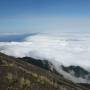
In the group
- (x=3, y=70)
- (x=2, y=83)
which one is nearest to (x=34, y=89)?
(x=2, y=83)

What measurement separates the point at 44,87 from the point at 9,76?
100 inches

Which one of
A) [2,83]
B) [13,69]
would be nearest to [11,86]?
[2,83]

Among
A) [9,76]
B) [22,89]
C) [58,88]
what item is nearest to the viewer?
[22,89]

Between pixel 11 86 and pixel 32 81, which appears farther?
pixel 32 81

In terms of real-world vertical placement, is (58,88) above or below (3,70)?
below

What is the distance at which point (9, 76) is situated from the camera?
1844 cm

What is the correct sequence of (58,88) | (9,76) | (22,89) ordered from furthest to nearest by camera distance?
(58,88), (9,76), (22,89)

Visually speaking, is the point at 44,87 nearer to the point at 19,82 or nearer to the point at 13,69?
the point at 19,82

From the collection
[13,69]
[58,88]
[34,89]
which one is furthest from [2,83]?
[58,88]

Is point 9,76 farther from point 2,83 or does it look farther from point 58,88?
point 58,88

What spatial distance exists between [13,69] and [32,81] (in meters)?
2.54

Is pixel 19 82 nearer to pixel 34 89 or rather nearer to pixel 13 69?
pixel 34 89

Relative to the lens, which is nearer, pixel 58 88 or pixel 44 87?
pixel 44 87

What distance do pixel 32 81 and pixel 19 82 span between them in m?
1.36
